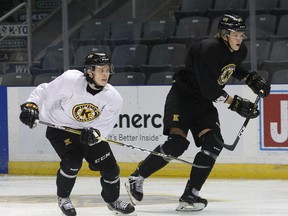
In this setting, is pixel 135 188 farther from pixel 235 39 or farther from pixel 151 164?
pixel 235 39

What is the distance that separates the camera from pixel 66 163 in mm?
5035

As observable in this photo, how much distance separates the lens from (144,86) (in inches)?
305

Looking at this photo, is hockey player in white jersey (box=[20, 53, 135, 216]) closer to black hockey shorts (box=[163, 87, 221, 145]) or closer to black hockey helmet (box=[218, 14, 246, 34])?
black hockey shorts (box=[163, 87, 221, 145])

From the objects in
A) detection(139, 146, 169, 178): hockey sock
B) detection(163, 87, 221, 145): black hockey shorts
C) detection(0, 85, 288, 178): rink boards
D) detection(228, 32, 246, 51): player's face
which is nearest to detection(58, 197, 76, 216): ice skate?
detection(139, 146, 169, 178): hockey sock

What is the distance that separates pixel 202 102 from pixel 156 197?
105 centimetres

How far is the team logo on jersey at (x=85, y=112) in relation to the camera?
5.08 meters

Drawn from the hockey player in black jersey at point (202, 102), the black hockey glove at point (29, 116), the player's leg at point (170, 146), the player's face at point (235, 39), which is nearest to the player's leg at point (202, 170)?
the hockey player in black jersey at point (202, 102)

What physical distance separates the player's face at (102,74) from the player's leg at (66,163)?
1.16 feet

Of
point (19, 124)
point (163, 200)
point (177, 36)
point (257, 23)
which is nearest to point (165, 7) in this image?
point (177, 36)

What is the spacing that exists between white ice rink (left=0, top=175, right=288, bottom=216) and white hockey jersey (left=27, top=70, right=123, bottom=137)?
1.96 ft

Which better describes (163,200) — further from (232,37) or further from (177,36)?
(177,36)

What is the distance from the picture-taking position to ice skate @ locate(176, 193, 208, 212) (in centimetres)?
542

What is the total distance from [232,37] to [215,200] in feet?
4.24

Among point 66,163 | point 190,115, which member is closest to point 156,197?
point 190,115
